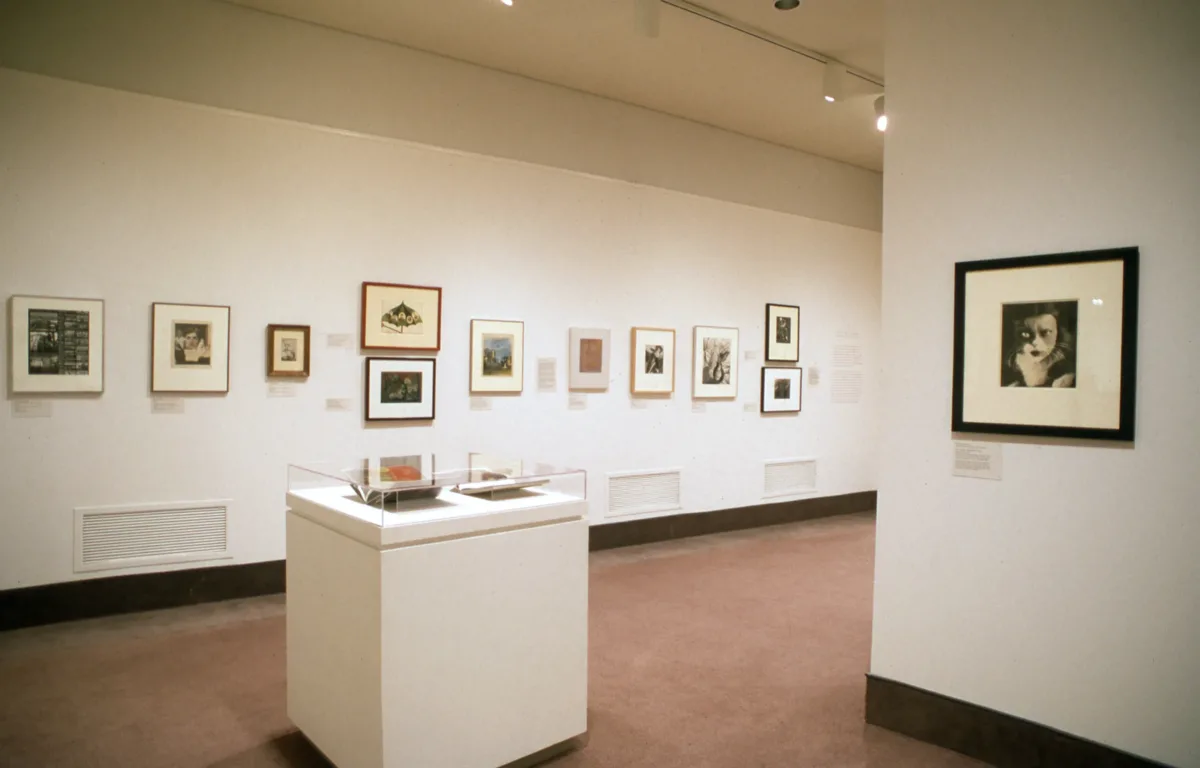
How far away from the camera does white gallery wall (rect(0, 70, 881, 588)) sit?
509 centimetres

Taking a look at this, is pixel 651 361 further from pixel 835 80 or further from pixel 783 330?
pixel 835 80

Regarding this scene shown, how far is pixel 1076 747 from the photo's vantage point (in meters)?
3.18

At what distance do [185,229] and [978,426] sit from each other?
17.7 ft

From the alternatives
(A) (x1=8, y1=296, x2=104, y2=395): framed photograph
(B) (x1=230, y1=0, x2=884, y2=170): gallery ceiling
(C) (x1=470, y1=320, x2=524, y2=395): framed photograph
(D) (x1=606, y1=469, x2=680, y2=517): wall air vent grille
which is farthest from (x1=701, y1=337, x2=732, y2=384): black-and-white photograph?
(A) (x1=8, y1=296, x2=104, y2=395): framed photograph

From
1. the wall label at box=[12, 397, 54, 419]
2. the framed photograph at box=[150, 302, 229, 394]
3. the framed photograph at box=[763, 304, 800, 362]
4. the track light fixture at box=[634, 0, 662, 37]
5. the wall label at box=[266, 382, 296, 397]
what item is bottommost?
the wall label at box=[12, 397, 54, 419]

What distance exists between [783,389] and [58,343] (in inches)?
282

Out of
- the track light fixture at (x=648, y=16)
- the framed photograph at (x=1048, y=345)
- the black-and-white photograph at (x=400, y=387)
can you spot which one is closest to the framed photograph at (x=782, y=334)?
the track light fixture at (x=648, y=16)

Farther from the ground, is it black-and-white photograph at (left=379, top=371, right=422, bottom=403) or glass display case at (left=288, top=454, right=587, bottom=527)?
black-and-white photograph at (left=379, top=371, right=422, bottom=403)

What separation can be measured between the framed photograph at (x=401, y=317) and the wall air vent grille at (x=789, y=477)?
4504mm

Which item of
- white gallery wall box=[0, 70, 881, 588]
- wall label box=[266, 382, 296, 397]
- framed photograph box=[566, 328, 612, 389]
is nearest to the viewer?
white gallery wall box=[0, 70, 881, 588]

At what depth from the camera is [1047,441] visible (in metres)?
3.32

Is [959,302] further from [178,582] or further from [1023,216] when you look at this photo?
[178,582]

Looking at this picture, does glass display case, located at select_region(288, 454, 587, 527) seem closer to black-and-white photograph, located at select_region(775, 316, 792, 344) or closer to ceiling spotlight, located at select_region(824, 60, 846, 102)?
ceiling spotlight, located at select_region(824, 60, 846, 102)

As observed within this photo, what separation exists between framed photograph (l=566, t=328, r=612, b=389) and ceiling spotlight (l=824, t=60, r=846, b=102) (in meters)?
3.05
